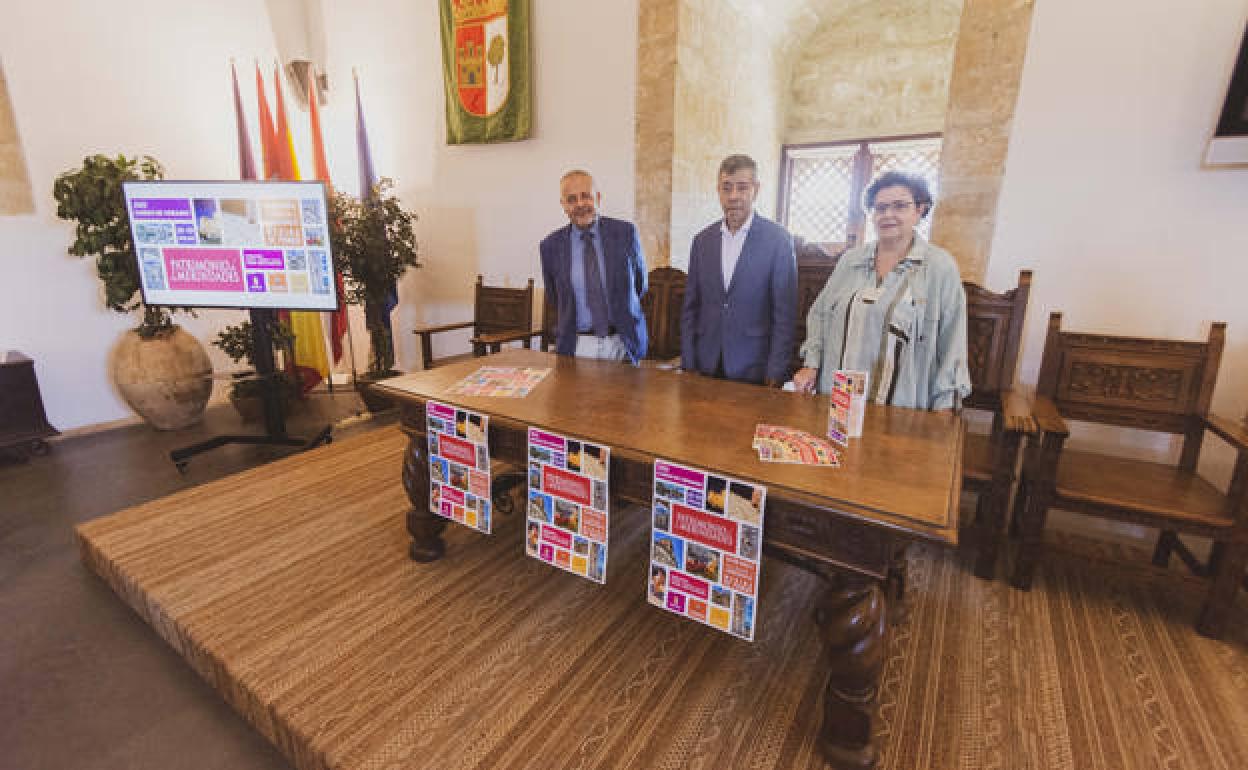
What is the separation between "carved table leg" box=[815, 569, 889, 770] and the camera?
47.9 inches

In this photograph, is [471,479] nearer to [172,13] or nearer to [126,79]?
[126,79]

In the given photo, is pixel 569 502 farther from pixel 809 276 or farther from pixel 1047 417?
pixel 809 276

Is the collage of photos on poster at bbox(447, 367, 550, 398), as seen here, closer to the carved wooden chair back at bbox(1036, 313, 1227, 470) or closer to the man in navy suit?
the man in navy suit

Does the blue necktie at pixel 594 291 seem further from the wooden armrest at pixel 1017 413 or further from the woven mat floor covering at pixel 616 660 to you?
the wooden armrest at pixel 1017 413

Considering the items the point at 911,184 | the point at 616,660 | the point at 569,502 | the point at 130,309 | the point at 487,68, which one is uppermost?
the point at 487,68

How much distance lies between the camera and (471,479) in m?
1.83

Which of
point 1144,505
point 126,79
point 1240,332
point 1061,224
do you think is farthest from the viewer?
point 126,79

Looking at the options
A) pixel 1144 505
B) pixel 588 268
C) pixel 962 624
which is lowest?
pixel 962 624

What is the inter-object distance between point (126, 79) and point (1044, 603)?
607cm

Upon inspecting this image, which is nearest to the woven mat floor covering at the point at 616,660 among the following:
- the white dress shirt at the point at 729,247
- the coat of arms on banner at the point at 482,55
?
the white dress shirt at the point at 729,247

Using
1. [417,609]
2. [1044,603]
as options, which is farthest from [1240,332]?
[417,609]

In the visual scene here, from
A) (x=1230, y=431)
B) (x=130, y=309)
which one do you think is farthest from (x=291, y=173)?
(x=1230, y=431)

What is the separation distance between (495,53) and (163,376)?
312 centimetres

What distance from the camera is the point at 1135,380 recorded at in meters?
2.11
